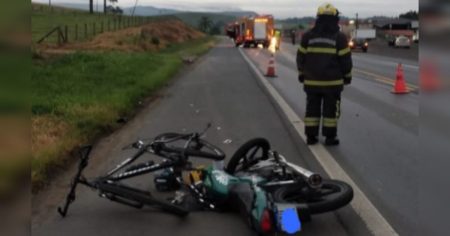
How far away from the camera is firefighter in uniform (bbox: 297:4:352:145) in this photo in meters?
8.37

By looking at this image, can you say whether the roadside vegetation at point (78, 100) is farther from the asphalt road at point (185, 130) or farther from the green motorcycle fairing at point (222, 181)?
the green motorcycle fairing at point (222, 181)

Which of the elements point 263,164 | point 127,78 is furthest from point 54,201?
point 127,78

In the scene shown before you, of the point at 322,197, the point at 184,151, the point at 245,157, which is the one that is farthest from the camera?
the point at 245,157

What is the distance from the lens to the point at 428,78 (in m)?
1.29

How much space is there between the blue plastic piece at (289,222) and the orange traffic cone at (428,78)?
3.00 meters

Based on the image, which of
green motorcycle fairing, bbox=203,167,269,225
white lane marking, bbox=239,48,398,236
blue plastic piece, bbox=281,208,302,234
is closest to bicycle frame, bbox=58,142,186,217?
green motorcycle fairing, bbox=203,167,269,225

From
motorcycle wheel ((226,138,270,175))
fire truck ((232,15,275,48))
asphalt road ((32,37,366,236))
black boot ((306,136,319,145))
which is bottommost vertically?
asphalt road ((32,37,366,236))

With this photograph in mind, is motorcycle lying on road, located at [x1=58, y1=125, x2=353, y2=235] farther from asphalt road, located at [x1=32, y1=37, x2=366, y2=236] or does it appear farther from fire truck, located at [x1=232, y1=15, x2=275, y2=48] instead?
fire truck, located at [x1=232, y1=15, x2=275, y2=48]

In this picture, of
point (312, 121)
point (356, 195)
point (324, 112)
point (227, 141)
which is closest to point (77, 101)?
point (227, 141)

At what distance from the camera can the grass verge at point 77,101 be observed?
7480mm

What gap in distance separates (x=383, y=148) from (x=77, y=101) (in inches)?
236

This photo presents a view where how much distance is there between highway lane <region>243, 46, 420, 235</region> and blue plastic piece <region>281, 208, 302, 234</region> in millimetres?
951

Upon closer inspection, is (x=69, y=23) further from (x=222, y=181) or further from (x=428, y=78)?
(x=428, y=78)

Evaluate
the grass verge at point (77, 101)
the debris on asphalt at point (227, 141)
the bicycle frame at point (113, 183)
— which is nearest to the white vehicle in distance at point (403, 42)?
the grass verge at point (77, 101)
